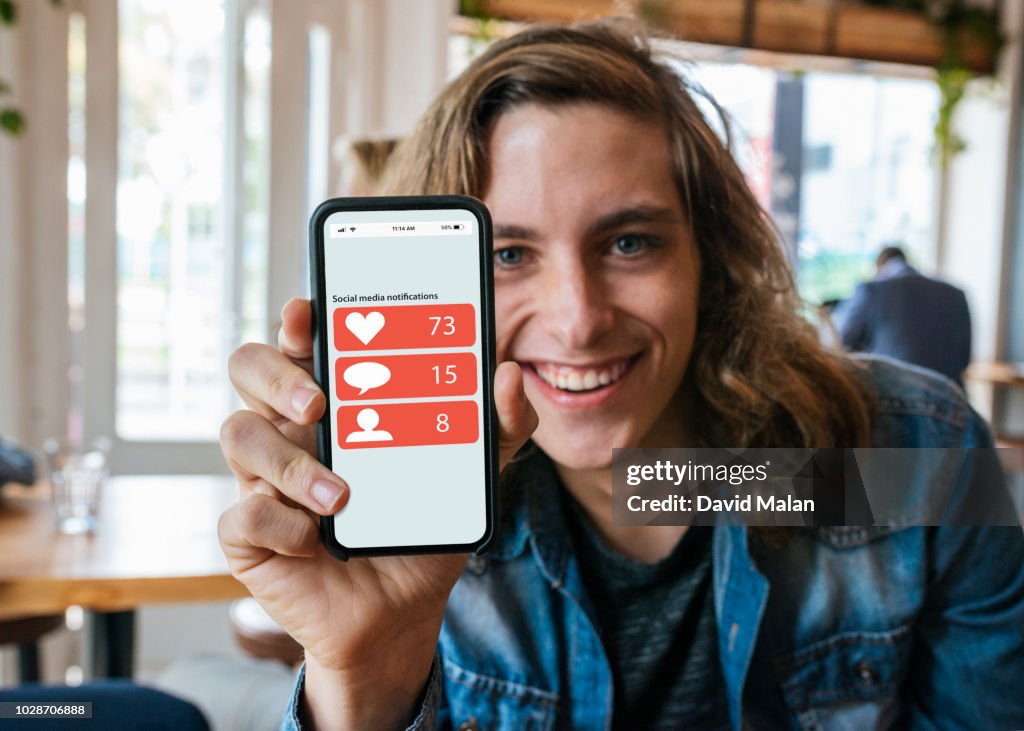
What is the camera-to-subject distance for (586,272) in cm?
79

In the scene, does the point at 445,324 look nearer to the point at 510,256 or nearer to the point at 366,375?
the point at 366,375

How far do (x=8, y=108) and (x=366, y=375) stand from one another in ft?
7.16

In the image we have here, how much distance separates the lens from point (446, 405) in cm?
55

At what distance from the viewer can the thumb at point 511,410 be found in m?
0.53

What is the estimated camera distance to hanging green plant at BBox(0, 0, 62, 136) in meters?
2.21

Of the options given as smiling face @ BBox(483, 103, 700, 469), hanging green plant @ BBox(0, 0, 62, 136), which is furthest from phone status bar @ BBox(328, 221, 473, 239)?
hanging green plant @ BBox(0, 0, 62, 136)

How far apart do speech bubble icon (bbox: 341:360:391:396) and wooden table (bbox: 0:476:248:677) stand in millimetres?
843

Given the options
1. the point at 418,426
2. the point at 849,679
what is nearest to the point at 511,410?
the point at 418,426

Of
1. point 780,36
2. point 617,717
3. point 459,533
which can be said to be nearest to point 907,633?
point 617,717

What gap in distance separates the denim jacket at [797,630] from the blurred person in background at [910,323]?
2.45ft

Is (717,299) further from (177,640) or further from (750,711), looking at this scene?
(177,640)

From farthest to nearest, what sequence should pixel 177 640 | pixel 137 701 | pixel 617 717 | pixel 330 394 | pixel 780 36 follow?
pixel 780 36 < pixel 177 640 < pixel 617 717 < pixel 137 701 < pixel 330 394

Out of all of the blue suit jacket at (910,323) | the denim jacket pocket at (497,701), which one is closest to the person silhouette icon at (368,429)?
the denim jacket pocket at (497,701)

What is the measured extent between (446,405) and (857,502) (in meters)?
0.49
